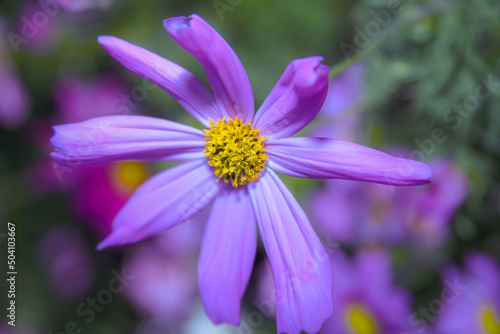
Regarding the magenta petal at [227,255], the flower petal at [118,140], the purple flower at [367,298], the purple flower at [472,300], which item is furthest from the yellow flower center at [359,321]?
the flower petal at [118,140]

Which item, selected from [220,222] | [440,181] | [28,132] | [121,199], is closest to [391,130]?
[440,181]

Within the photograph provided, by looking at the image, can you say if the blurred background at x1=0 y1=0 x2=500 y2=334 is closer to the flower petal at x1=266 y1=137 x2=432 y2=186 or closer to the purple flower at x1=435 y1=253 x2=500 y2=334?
the purple flower at x1=435 y1=253 x2=500 y2=334

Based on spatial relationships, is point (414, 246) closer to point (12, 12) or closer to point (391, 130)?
point (391, 130)

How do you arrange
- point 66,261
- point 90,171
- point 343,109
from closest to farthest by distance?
point 343,109 → point 90,171 → point 66,261

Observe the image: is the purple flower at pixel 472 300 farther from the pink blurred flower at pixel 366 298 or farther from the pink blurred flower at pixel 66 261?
the pink blurred flower at pixel 66 261

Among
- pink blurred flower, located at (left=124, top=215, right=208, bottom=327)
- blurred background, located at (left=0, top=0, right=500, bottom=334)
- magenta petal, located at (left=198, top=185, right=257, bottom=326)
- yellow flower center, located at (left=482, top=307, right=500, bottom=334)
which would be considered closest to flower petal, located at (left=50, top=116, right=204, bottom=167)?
magenta petal, located at (left=198, top=185, right=257, bottom=326)

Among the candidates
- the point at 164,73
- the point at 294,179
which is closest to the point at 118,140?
the point at 164,73

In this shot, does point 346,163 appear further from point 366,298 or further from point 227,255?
point 366,298
